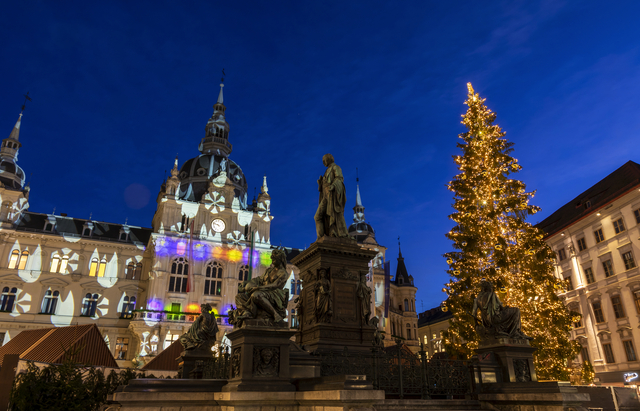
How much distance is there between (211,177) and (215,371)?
147 feet

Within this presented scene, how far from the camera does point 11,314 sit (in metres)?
42.3

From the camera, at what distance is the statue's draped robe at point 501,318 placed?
30.7 ft

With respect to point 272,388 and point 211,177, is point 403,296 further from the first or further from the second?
point 272,388

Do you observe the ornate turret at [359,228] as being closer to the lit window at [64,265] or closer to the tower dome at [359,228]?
the tower dome at [359,228]

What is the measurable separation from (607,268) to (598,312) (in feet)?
10.1

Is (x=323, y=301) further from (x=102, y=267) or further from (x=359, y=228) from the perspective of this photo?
(x=359, y=228)

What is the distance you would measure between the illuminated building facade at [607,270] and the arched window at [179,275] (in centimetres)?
3498

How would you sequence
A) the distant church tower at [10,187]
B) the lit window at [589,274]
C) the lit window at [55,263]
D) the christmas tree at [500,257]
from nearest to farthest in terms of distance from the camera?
the christmas tree at [500,257], the lit window at [589,274], the distant church tower at [10,187], the lit window at [55,263]

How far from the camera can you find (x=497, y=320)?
30.8 feet

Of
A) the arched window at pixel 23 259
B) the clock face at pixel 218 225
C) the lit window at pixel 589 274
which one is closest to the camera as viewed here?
the lit window at pixel 589 274

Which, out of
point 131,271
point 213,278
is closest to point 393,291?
point 213,278

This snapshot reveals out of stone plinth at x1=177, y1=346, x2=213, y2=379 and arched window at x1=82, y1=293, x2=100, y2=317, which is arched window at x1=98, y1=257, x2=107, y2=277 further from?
stone plinth at x1=177, y1=346, x2=213, y2=379

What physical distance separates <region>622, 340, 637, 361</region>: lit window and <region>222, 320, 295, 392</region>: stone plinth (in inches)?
1070

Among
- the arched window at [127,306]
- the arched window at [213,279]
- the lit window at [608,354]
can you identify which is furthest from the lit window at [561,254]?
the arched window at [127,306]
